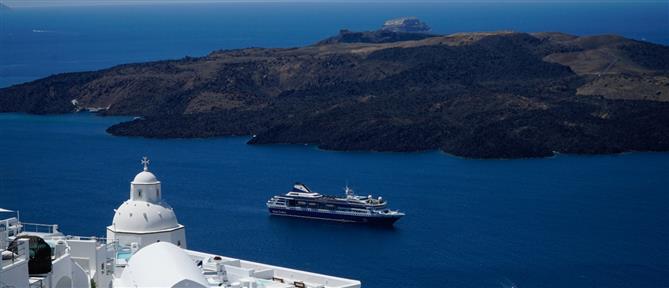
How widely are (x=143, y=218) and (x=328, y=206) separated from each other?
3988 cm

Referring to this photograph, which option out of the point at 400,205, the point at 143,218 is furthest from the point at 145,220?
the point at 400,205

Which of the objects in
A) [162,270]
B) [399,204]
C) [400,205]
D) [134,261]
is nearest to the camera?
[162,270]

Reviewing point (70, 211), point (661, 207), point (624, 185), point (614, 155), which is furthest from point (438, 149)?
point (70, 211)

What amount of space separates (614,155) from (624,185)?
17272 mm

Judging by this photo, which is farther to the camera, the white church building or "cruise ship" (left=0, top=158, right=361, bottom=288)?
the white church building

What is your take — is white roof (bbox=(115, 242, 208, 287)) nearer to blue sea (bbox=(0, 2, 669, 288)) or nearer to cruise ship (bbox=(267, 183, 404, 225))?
blue sea (bbox=(0, 2, 669, 288))

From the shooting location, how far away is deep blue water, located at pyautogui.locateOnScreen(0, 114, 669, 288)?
226ft

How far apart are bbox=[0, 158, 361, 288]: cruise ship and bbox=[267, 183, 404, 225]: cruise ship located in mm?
37286

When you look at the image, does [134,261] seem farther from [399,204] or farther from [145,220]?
[399,204]

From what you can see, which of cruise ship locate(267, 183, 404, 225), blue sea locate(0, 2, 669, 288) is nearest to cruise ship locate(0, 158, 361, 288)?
blue sea locate(0, 2, 669, 288)

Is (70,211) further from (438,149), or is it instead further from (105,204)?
(438,149)

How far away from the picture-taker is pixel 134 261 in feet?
117

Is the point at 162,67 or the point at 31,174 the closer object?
the point at 31,174

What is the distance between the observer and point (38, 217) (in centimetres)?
7944
